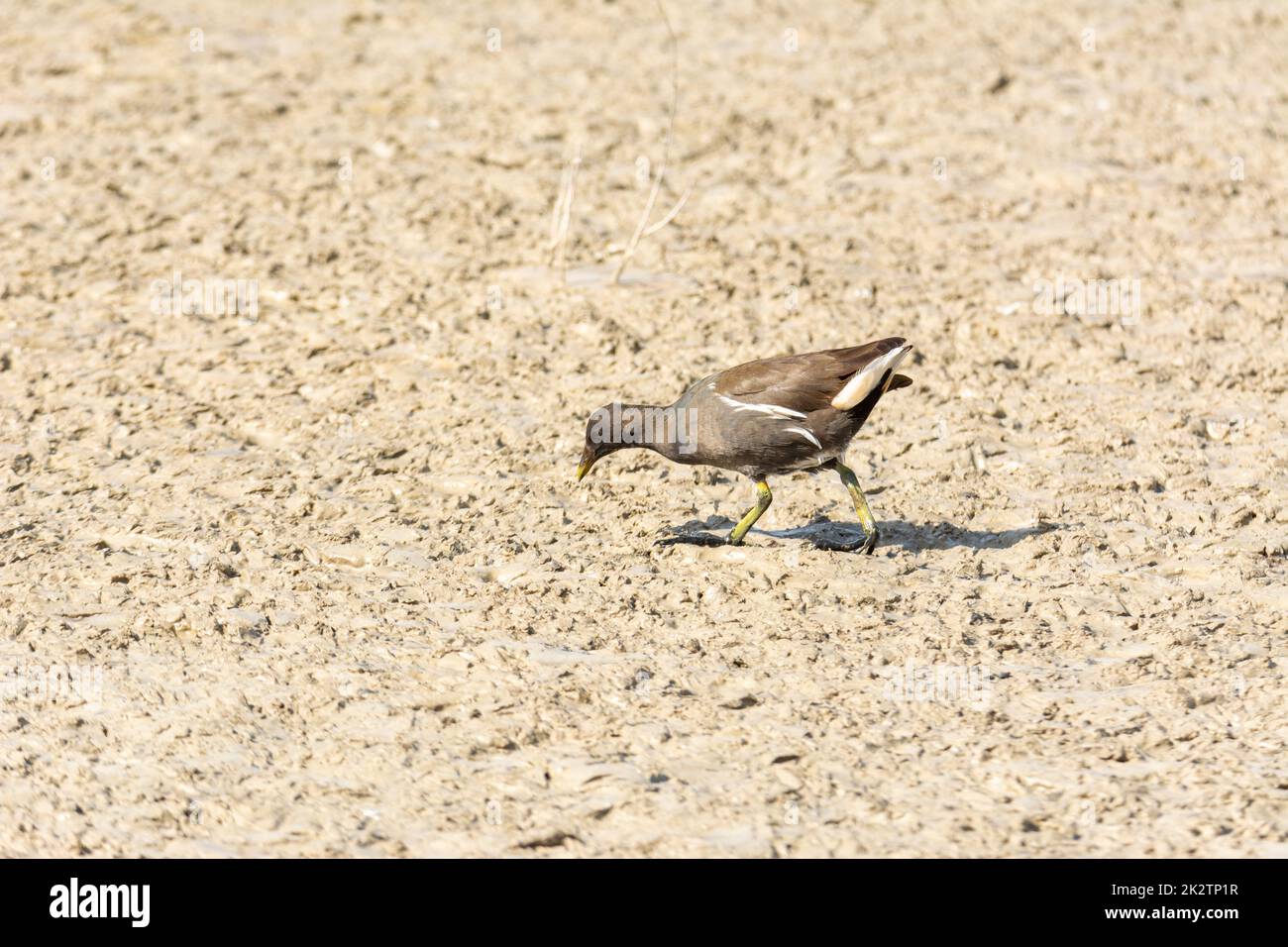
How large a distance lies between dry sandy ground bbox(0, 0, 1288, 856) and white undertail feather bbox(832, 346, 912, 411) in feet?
2.02

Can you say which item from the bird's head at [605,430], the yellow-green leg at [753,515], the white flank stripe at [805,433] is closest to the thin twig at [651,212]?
the bird's head at [605,430]

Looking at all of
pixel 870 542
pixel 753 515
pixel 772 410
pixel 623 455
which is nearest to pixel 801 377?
pixel 772 410

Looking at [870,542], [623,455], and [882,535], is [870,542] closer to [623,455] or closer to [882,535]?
[882,535]

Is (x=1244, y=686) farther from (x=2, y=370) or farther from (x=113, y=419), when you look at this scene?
(x=2, y=370)

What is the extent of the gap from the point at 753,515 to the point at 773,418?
432mm

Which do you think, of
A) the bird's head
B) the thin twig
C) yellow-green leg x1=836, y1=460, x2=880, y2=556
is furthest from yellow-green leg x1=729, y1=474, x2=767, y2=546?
the thin twig

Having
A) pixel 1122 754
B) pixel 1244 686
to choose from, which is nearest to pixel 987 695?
pixel 1122 754

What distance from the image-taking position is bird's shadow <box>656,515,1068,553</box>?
6.11m

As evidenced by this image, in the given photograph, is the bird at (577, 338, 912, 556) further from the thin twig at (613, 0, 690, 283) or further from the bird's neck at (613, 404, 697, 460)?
the thin twig at (613, 0, 690, 283)

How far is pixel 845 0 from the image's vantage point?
37.9ft
